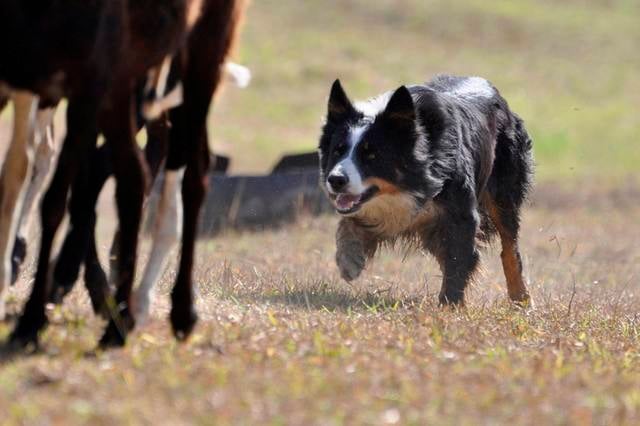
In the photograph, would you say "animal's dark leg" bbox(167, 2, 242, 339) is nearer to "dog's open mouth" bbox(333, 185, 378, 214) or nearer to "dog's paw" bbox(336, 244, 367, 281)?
"dog's open mouth" bbox(333, 185, 378, 214)

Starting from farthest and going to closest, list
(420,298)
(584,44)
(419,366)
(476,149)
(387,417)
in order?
1. (584,44)
2. (476,149)
3. (420,298)
4. (419,366)
5. (387,417)

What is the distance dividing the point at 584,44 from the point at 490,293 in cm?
2964

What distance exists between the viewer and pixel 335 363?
21.0 ft

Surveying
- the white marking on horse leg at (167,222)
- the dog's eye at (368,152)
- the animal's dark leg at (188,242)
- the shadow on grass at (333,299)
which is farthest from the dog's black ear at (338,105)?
the white marking on horse leg at (167,222)

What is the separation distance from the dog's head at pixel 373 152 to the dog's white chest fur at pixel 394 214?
3.4 inches

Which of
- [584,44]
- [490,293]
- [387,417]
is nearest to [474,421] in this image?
[387,417]

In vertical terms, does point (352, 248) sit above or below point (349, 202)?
below

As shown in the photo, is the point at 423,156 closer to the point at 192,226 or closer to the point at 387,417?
the point at 192,226

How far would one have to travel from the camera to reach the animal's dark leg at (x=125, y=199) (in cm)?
655

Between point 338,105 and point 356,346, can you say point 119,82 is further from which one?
point 338,105

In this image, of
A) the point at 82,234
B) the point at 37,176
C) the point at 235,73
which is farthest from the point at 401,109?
the point at 82,234

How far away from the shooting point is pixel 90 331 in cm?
680

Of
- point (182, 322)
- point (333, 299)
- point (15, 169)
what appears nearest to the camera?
point (15, 169)

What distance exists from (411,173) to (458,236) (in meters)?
0.60
